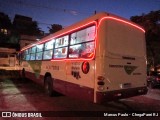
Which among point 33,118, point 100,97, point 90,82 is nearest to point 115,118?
point 100,97

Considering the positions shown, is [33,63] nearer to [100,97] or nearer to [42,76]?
[42,76]

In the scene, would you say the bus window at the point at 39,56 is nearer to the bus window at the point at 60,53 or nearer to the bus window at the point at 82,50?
the bus window at the point at 60,53

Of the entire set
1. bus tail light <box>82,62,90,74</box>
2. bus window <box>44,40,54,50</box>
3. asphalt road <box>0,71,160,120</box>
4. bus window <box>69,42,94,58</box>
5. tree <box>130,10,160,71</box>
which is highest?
tree <box>130,10,160,71</box>

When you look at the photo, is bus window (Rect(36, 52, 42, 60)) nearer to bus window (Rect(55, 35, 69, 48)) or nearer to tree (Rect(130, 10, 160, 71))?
bus window (Rect(55, 35, 69, 48))

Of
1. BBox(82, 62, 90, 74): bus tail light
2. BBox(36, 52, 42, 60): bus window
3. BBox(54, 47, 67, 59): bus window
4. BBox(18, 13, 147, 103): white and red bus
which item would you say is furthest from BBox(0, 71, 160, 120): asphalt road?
BBox(36, 52, 42, 60): bus window

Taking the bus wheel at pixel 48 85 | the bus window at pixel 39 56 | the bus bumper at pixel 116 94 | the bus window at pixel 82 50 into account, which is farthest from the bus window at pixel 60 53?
the bus bumper at pixel 116 94

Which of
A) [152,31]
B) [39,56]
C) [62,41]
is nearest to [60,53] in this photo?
[62,41]

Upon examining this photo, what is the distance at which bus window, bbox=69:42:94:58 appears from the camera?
6.58 metres

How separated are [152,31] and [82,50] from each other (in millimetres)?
15382

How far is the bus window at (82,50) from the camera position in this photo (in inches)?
259

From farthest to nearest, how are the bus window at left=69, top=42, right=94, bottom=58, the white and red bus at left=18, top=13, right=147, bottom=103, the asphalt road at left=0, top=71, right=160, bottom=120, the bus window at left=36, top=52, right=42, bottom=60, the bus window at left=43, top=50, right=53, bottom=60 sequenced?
the bus window at left=36, top=52, right=42, bottom=60, the bus window at left=43, top=50, right=53, bottom=60, the asphalt road at left=0, top=71, right=160, bottom=120, the bus window at left=69, top=42, right=94, bottom=58, the white and red bus at left=18, top=13, right=147, bottom=103

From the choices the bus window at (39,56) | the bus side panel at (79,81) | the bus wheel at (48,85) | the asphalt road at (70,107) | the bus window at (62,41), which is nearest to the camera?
the bus side panel at (79,81)

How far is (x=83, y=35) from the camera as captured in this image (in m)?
7.05

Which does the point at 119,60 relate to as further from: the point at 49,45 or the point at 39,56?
the point at 39,56
